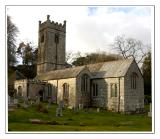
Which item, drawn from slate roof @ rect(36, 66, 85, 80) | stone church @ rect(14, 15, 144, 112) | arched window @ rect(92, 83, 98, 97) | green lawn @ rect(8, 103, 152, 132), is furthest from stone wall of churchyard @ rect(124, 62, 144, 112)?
green lawn @ rect(8, 103, 152, 132)

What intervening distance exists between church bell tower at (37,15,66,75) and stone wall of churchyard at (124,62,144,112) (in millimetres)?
13852

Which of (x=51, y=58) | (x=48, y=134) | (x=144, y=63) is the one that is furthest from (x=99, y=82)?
(x=48, y=134)

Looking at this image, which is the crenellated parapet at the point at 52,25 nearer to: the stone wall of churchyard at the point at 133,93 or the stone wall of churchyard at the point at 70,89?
the stone wall of churchyard at the point at 70,89

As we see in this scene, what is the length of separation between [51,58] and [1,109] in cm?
2674

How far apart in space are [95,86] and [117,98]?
3.18m

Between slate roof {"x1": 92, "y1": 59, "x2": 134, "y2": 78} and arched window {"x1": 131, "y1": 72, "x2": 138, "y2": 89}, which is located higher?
slate roof {"x1": 92, "y1": 59, "x2": 134, "y2": 78}

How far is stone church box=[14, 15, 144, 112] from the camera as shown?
86.2ft

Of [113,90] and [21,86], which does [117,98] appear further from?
[21,86]

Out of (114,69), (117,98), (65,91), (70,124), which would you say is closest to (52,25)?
(65,91)

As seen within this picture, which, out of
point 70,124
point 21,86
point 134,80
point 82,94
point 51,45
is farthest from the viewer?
point 51,45

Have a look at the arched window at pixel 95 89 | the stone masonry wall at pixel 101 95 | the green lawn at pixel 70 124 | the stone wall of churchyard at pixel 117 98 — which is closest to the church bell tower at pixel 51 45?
the arched window at pixel 95 89

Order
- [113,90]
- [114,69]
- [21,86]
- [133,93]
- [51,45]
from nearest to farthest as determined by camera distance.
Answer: [133,93] < [113,90] < [114,69] < [21,86] < [51,45]

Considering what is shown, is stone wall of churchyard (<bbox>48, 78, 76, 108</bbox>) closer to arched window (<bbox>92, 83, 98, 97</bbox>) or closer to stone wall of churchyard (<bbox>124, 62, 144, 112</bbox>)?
arched window (<bbox>92, 83, 98, 97</bbox>)

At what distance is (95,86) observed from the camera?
28828 mm
